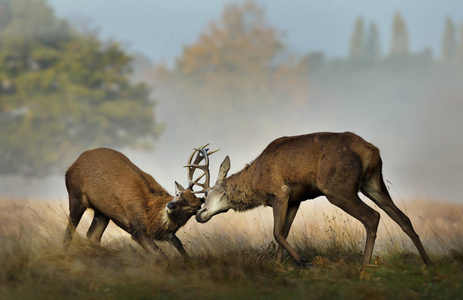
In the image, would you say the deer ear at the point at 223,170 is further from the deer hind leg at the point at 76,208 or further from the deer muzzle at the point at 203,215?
the deer hind leg at the point at 76,208

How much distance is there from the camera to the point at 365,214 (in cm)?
816

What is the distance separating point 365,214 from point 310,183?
3.28 ft

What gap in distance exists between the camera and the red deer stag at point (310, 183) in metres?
8.24

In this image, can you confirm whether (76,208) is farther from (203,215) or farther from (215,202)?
(215,202)

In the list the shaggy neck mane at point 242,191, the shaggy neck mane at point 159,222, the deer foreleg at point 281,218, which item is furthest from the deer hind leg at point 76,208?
the deer foreleg at point 281,218

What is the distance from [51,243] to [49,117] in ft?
59.4

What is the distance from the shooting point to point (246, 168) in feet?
32.0

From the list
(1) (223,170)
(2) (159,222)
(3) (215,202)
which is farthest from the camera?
(1) (223,170)

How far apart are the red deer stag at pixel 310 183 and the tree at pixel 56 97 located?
16.3m

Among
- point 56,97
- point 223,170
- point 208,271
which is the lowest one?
point 208,271

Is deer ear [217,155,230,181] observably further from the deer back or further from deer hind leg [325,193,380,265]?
deer hind leg [325,193,380,265]

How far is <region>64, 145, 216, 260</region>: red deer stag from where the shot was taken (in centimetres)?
919

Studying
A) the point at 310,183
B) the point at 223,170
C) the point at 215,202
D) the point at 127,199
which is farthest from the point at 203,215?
the point at 310,183

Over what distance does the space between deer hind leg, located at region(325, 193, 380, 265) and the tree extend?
18331 millimetres
